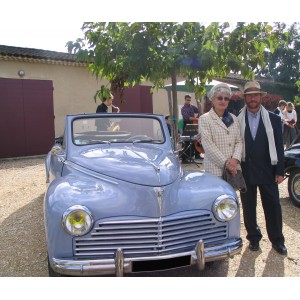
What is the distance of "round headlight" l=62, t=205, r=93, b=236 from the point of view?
2.49 m

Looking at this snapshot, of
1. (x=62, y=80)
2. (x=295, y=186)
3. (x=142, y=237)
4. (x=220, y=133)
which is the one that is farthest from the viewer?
(x=62, y=80)

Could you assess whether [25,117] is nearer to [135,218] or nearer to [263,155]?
[263,155]

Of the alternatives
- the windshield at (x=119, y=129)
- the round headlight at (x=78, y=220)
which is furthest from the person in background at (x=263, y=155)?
the round headlight at (x=78, y=220)

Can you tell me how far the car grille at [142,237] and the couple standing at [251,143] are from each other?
1016 mm

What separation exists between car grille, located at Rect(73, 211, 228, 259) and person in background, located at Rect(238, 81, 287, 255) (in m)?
1.12

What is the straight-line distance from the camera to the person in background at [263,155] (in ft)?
11.5

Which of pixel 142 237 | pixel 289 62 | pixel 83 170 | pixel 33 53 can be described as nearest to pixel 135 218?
pixel 142 237

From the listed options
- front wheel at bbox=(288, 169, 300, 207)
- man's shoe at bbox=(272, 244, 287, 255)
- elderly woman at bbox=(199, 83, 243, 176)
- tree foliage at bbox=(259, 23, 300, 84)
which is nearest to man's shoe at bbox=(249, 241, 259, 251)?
man's shoe at bbox=(272, 244, 287, 255)

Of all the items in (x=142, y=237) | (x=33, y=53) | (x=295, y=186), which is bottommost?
(x=295, y=186)

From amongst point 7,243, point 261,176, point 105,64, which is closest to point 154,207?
point 261,176

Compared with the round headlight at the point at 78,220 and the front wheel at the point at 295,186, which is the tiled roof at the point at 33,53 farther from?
the round headlight at the point at 78,220

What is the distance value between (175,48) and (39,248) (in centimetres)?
346

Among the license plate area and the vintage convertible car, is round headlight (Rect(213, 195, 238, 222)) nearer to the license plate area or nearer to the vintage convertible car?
the vintage convertible car

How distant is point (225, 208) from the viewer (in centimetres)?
284
